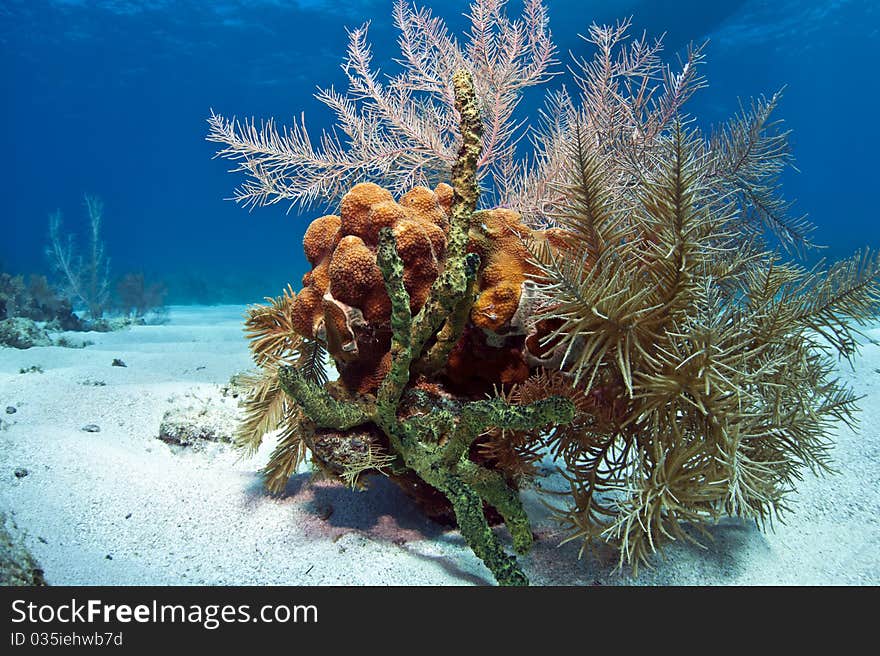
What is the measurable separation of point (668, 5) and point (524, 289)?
79.2ft

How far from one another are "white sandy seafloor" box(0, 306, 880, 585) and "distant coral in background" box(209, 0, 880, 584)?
0.65 ft

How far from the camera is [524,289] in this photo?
7.13ft

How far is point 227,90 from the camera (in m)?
49.6

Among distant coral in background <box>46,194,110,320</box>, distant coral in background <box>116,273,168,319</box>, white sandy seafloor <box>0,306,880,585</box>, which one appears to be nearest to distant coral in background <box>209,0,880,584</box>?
white sandy seafloor <box>0,306,880,585</box>

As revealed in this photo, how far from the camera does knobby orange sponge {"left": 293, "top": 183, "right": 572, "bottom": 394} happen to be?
2.29 m

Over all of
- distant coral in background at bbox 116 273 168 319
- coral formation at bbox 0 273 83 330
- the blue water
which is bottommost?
coral formation at bbox 0 273 83 330

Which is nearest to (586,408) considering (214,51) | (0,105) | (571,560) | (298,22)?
(571,560)

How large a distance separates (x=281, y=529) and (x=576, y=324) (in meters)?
1.99

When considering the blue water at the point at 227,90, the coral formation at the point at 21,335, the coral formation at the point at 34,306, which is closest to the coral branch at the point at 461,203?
the blue water at the point at 227,90

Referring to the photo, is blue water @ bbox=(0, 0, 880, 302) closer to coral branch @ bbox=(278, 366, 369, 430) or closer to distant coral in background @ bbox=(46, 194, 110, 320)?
coral branch @ bbox=(278, 366, 369, 430)

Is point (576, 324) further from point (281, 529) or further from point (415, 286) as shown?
point (281, 529)

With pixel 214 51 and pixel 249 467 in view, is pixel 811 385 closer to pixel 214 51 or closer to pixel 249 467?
pixel 249 467

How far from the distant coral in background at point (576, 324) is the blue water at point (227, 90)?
1840 mm

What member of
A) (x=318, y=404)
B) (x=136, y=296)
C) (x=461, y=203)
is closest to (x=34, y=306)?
(x=136, y=296)
